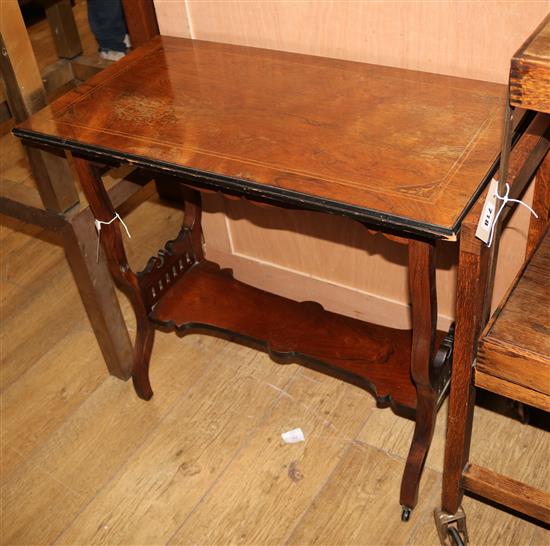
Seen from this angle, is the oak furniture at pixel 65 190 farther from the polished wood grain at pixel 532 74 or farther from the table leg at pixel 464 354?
the polished wood grain at pixel 532 74

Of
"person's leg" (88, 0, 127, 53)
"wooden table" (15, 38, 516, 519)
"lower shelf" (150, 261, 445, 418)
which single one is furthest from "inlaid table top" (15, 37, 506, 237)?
"person's leg" (88, 0, 127, 53)

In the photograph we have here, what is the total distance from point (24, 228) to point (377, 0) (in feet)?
5.45

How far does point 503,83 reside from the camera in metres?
1.54

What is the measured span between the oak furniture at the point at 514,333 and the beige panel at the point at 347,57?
0.26m

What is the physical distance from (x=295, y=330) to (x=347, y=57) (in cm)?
65

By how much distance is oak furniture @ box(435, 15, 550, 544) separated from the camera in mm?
990

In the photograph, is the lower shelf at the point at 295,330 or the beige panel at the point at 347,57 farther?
the lower shelf at the point at 295,330

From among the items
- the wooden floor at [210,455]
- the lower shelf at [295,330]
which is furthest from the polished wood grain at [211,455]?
the lower shelf at [295,330]

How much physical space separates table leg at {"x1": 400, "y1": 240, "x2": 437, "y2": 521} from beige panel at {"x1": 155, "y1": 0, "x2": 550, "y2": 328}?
0.40 metres

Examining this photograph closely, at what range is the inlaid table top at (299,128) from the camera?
1.26 metres

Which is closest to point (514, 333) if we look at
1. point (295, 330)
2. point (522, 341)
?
point (522, 341)

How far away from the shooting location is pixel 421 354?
59.4 inches

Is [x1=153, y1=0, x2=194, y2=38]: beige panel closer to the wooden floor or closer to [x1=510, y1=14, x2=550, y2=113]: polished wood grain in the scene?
the wooden floor

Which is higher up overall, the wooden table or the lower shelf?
the wooden table
